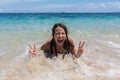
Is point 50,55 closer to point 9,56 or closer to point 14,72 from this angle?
point 14,72

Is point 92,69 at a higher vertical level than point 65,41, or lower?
lower

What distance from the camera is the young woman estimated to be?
5.04 meters

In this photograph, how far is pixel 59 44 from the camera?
5281 millimetres

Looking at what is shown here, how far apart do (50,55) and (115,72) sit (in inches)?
49.2

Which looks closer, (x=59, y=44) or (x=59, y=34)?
(x=59, y=34)

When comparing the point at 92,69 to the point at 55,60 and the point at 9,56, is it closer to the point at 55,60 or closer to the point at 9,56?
the point at 55,60

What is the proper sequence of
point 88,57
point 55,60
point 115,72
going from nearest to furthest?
point 115,72
point 55,60
point 88,57

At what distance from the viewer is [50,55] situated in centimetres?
559

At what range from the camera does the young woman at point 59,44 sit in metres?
5.04

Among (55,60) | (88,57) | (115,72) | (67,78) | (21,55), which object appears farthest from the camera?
(21,55)

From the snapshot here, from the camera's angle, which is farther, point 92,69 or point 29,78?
point 92,69

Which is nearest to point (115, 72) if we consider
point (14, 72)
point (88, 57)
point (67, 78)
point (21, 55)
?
point (67, 78)

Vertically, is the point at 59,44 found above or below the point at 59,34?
below

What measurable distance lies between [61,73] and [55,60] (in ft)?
1.85
